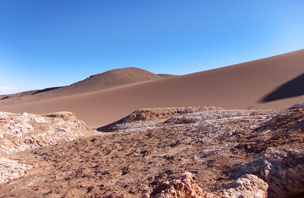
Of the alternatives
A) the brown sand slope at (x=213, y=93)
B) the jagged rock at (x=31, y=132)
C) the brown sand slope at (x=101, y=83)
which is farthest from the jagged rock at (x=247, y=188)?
the brown sand slope at (x=101, y=83)

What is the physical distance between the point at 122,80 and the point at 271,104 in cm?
4230

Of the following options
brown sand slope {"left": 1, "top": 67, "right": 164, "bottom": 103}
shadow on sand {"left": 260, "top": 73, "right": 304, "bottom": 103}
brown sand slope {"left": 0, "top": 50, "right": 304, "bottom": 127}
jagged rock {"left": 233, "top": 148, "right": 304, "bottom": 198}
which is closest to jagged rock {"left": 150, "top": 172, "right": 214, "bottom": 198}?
jagged rock {"left": 233, "top": 148, "right": 304, "bottom": 198}

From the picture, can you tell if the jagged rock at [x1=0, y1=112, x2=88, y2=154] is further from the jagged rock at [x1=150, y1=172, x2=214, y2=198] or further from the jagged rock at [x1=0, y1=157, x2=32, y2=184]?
the jagged rock at [x1=150, y1=172, x2=214, y2=198]

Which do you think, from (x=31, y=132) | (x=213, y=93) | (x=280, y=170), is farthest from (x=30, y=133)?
(x=213, y=93)

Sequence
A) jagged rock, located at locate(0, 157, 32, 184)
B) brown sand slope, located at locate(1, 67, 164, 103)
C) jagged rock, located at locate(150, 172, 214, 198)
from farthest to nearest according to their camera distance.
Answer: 1. brown sand slope, located at locate(1, 67, 164, 103)
2. jagged rock, located at locate(0, 157, 32, 184)
3. jagged rock, located at locate(150, 172, 214, 198)

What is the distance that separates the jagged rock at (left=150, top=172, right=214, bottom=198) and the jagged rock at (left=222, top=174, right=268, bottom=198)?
0.75ft

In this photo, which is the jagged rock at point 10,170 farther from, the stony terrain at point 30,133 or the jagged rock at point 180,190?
the jagged rock at point 180,190

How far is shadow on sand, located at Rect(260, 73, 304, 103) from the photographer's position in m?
16.7

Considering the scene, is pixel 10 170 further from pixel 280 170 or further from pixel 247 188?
pixel 280 170

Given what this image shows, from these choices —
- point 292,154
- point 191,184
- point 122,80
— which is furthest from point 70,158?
point 122,80

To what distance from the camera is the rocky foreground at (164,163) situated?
236cm

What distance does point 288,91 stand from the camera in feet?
58.1

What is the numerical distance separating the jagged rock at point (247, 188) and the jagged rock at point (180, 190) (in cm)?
23

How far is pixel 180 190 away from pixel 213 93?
20.7 meters
